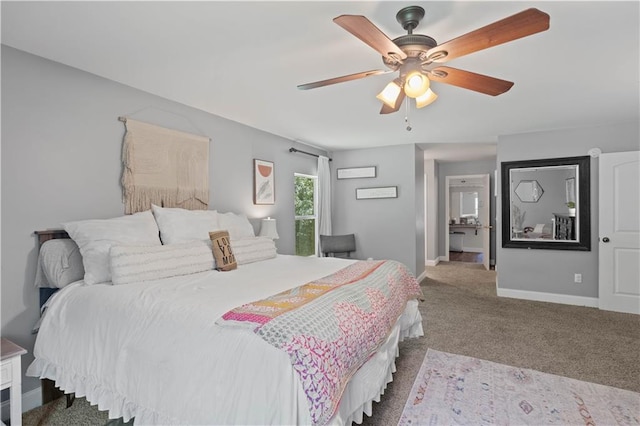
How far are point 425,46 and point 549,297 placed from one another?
170 inches

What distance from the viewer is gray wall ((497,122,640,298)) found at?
4.16 meters

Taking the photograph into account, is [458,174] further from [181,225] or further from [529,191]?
[181,225]

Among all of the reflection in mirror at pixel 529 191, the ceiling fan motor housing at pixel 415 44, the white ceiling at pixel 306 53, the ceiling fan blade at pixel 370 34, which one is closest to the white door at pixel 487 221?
the reflection in mirror at pixel 529 191

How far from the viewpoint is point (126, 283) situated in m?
2.03

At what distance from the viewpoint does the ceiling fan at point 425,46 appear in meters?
1.36

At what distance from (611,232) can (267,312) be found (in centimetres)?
458

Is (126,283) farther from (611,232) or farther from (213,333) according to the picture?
(611,232)

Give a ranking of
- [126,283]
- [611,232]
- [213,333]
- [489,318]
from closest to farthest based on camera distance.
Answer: [213,333]
[126,283]
[489,318]
[611,232]

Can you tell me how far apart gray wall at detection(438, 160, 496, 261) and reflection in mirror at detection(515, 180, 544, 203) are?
248cm

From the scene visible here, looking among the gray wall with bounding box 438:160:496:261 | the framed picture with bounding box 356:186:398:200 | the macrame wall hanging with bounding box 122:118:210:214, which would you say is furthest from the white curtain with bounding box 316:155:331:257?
the gray wall with bounding box 438:160:496:261

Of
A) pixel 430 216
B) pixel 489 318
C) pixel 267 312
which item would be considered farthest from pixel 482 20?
pixel 430 216

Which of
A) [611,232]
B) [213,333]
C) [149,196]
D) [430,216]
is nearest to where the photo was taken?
[213,333]

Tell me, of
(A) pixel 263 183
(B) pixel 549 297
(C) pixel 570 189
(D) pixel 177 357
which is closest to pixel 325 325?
(D) pixel 177 357

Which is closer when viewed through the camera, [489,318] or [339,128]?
[489,318]
